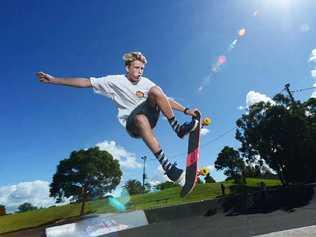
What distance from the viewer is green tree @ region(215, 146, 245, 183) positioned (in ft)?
103

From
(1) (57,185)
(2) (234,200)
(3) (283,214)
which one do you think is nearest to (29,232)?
(1) (57,185)

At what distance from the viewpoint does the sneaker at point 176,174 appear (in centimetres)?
813

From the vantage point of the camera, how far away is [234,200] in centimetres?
1823

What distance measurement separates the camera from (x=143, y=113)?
27.7 ft

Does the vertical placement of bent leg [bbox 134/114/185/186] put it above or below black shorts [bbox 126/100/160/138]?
below

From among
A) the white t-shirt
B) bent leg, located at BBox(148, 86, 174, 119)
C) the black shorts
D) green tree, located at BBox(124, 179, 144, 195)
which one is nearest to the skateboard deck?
bent leg, located at BBox(148, 86, 174, 119)

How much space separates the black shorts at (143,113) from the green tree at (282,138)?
19969 mm

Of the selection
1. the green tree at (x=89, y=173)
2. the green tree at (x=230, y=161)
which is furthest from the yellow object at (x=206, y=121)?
the green tree at (x=230, y=161)

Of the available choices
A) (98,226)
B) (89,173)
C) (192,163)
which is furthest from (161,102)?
(89,173)

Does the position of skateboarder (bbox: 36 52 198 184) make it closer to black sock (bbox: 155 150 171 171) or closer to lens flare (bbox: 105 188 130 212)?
black sock (bbox: 155 150 171 171)

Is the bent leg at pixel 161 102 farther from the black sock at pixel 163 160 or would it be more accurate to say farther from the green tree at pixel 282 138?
the green tree at pixel 282 138

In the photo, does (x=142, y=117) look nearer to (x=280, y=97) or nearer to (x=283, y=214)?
(x=283, y=214)

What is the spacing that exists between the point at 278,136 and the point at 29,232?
19088mm

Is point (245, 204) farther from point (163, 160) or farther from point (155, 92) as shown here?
point (155, 92)
